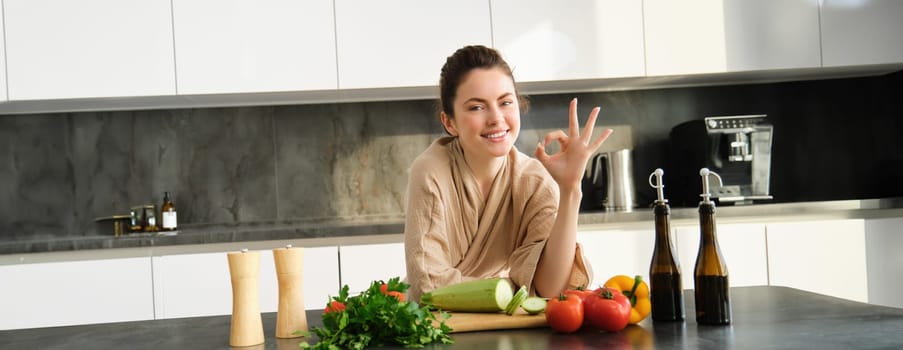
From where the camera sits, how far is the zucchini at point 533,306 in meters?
1.47

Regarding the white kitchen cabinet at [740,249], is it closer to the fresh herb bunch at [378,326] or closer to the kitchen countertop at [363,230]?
the kitchen countertop at [363,230]

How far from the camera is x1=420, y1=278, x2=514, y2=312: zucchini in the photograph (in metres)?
1.49

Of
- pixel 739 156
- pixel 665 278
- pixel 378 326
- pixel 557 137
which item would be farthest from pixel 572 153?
pixel 739 156

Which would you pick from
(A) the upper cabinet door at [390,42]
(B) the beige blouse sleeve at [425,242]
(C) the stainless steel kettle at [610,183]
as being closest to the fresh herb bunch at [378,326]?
(B) the beige blouse sleeve at [425,242]

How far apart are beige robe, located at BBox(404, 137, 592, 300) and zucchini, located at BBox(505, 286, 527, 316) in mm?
386

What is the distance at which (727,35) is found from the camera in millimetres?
3559

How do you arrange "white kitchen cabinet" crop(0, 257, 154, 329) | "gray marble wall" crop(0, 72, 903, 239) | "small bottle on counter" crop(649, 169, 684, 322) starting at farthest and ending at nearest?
1. "gray marble wall" crop(0, 72, 903, 239)
2. "white kitchen cabinet" crop(0, 257, 154, 329)
3. "small bottle on counter" crop(649, 169, 684, 322)

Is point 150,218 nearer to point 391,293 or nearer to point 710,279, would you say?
point 391,293

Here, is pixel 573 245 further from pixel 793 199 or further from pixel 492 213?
pixel 793 199

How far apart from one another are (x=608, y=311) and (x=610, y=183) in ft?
7.87

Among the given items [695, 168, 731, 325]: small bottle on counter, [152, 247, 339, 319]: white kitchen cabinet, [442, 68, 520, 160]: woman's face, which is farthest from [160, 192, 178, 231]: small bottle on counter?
[695, 168, 731, 325]: small bottle on counter

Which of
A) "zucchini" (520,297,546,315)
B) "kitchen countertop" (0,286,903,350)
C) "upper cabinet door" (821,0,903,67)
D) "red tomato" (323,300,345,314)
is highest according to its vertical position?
"upper cabinet door" (821,0,903,67)

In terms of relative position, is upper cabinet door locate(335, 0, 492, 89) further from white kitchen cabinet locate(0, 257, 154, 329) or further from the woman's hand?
the woman's hand

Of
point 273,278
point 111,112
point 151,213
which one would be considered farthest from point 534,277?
point 111,112
